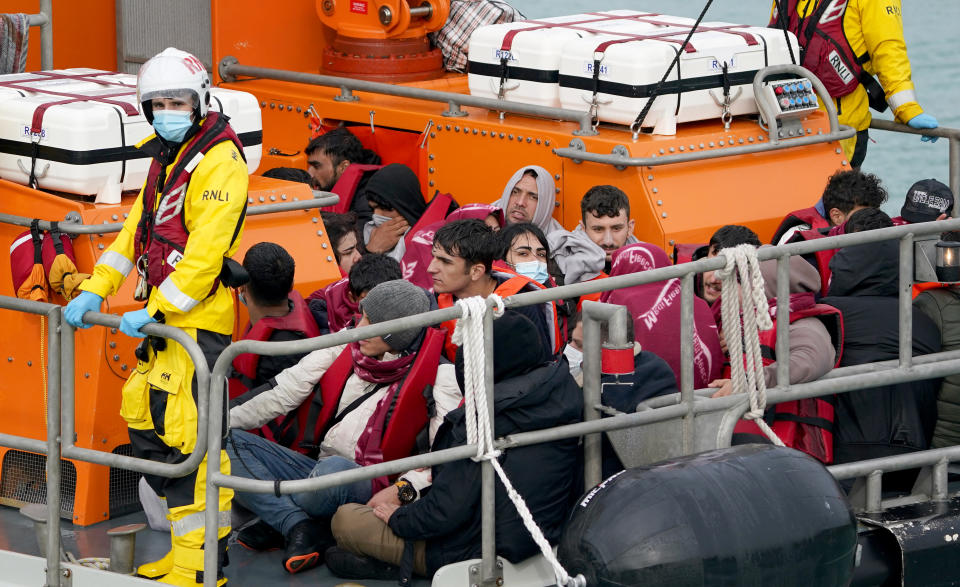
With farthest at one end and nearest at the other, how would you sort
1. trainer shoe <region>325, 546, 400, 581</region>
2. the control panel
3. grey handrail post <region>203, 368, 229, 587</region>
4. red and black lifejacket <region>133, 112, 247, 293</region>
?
the control panel → trainer shoe <region>325, 546, 400, 581</region> → red and black lifejacket <region>133, 112, 247, 293</region> → grey handrail post <region>203, 368, 229, 587</region>

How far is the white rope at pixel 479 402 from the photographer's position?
3832 millimetres

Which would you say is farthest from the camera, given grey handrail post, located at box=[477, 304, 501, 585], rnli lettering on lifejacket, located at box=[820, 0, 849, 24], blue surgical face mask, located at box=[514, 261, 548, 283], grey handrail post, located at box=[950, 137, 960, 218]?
rnli lettering on lifejacket, located at box=[820, 0, 849, 24]

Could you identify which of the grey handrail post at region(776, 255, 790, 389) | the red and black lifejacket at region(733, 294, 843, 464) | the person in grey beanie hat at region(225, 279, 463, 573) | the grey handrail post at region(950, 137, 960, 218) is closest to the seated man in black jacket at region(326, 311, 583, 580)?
the person in grey beanie hat at region(225, 279, 463, 573)

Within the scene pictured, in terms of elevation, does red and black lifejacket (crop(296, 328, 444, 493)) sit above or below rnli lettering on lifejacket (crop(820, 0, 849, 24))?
below

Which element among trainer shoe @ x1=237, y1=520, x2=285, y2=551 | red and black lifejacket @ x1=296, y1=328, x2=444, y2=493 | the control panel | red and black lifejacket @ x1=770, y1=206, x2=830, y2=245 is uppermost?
the control panel

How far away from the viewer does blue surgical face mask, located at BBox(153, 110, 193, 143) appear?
4090 millimetres

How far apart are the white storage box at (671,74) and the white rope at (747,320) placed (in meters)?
1.69

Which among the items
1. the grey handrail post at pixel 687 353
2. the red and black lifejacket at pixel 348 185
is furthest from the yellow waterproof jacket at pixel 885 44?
the grey handrail post at pixel 687 353

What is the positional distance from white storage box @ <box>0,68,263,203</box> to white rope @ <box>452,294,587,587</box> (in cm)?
162

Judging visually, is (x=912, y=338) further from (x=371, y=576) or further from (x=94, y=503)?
(x=94, y=503)

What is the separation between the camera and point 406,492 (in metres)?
4.27

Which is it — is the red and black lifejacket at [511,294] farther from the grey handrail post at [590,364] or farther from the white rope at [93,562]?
the white rope at [93,562]

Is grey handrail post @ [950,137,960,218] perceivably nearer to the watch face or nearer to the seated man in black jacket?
the seated man in black jacket

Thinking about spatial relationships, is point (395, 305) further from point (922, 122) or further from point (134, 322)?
point (922, 122)
